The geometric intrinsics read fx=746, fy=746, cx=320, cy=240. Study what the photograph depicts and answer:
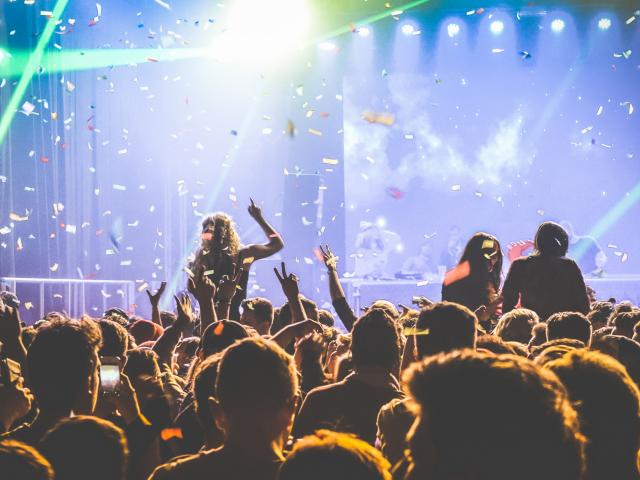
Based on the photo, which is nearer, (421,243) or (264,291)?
(264,291)

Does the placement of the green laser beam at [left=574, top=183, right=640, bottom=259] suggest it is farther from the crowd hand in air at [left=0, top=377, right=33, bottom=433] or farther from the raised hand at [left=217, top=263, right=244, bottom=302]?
the crowd hand in air at [left=0, top=377, right=33, bottom=433]

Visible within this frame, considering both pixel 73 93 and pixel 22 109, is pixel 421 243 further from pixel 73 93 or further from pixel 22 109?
pixel 22 109

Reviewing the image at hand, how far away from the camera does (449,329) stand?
2770mm

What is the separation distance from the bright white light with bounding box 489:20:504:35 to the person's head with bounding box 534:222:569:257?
41.7 ft

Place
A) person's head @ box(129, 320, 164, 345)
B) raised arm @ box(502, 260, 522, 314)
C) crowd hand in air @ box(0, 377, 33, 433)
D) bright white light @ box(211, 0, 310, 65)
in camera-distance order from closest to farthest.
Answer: crowd hand in air @ box(0, 377, 33, 433)
person's head @ box(129, 320, 164, 345)
raised arm @ box(502, 260, 522, 314)
bright white light @ box(211, 0, 310, 65)

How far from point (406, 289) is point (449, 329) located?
38.7 feet

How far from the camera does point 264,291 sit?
48.2 ft

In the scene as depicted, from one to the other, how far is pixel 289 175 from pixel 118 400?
13.3 meters

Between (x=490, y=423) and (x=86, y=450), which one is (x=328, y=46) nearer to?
(x=86, y=450)

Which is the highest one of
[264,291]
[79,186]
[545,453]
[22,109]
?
[22,109]

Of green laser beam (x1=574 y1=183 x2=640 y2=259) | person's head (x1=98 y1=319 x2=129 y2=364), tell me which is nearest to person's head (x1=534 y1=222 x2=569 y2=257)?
person's head (x1=98 y1=319 x2=129 y2=364)

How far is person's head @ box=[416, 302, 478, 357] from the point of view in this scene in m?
2.76

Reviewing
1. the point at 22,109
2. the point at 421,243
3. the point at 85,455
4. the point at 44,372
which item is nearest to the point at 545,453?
the point at 85,455

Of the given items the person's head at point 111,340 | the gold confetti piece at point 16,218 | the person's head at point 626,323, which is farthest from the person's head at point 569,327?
the gold confetti piece at point 16,218
